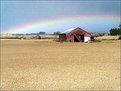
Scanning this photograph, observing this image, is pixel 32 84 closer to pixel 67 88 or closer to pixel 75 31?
pixel 67 88

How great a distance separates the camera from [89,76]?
43.0ft

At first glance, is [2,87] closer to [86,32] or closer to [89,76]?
[89,76]

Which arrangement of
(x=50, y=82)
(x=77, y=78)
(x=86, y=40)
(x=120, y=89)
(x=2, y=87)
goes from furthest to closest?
(x=86, y=40) < (x=77, y=78) < (x=50, y=82) < (x=2, y=87) < (x=120, y=89)

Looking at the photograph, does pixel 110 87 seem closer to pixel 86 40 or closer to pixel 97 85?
pixel 97 85

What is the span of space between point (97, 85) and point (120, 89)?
115 cm

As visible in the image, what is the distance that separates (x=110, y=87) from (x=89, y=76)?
252 cm

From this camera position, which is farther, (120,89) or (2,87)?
(2,87)

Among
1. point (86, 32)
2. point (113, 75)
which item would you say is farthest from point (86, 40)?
point (113, 75)

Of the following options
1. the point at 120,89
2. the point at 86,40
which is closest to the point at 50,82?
the point at 120,89

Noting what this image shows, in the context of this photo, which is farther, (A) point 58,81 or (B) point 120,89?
(A) point 58,81

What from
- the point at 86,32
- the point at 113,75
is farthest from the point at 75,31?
the point at 113,75

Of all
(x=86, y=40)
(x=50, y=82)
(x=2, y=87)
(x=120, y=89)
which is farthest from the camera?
(x=86, y=40)

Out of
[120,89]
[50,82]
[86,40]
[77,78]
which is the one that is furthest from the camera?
[86,40]

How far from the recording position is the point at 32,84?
37.8 feet
